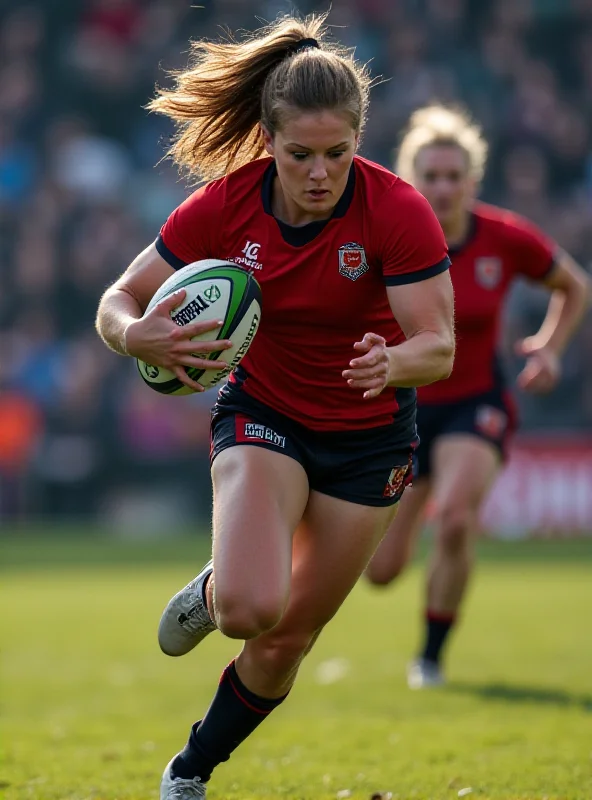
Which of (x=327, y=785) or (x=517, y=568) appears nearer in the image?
(x=327, y=785)

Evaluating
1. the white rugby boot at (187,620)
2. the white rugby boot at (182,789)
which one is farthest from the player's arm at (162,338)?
the white rugby boot at (182,789)

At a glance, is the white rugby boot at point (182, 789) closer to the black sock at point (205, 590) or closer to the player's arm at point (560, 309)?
the black sock at point (205, 590)

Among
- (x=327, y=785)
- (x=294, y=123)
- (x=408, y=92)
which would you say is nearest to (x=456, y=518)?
(x=327, y=785)

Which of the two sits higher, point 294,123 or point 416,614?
point 294,123

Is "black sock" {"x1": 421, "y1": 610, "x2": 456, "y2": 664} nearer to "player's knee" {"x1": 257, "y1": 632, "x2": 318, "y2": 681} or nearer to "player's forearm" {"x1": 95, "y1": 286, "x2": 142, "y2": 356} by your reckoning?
"player's knee" {"x1": 257, "y1": 632, "x2": 318, "y2": 681}

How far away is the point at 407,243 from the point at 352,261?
0.64 feet

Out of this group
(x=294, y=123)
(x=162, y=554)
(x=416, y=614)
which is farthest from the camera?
(x=162, y=554)

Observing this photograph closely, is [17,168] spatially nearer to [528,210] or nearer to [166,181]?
[166,181]

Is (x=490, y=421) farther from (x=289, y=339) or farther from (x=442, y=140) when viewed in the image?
(x=289, y=339)

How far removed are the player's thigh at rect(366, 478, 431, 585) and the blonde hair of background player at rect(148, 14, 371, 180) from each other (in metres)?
3.05

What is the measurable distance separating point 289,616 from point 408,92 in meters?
15.8

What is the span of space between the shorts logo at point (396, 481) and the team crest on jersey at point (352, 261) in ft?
2.35

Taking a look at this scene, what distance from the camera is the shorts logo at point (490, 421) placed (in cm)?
759

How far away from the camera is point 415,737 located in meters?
6.03
